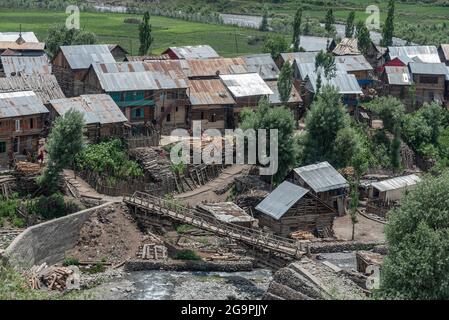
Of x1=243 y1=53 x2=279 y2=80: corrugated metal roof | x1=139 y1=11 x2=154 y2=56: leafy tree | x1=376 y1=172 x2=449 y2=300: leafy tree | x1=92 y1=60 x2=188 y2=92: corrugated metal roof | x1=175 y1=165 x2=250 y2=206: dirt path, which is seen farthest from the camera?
x1=139 y1=11 x2=154 y2=56: leafy tree

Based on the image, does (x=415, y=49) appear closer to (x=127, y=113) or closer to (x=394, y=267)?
(x=127, y=113)

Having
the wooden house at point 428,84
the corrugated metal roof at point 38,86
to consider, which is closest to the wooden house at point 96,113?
the corrugated metal roof at point 38,86

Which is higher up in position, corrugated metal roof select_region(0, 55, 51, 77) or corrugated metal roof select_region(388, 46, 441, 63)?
corrugated metal roof select_region(388, 46, 441, 63)

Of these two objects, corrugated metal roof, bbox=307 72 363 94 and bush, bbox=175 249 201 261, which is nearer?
bush, bbox=175 249 201 261

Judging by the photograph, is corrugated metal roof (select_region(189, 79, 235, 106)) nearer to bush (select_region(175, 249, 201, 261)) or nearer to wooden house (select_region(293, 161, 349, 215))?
wooden house (select_region(293, 161, 349, 215))

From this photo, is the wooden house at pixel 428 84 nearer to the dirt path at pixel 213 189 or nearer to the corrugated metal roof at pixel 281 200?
the dirt path at pixel 213 189

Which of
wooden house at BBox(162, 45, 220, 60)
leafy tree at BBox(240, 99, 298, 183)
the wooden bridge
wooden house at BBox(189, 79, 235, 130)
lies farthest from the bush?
wooden house at BBox(162, 45, 220, 60)
